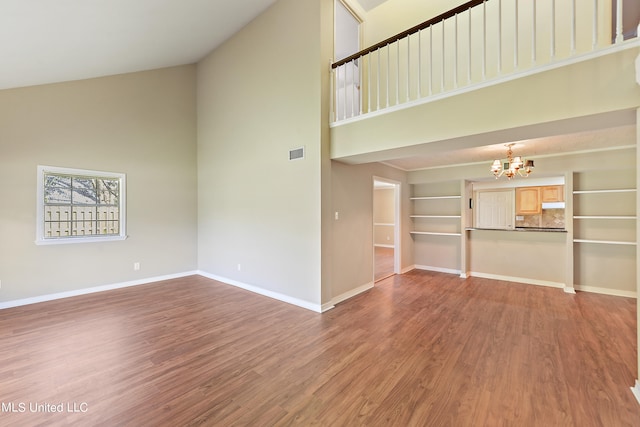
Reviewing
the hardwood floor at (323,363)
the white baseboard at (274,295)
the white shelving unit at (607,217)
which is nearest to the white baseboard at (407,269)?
the hardwood floor at (323,363)

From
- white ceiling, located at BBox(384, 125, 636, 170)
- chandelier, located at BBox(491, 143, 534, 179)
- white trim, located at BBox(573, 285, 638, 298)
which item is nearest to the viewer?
white ceiling, located at BBox(384, 125, 636, 170)

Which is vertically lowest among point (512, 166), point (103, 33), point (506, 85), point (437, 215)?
point (437, 215)

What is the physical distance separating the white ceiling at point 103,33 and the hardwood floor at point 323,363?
308 cm

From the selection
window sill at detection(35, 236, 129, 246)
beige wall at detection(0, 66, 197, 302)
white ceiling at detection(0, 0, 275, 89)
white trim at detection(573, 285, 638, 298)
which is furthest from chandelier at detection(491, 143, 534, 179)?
window sill at detection(35, 236, 129, 246)

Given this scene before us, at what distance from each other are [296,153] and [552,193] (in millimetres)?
6228

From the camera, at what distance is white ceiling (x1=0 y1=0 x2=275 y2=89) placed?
8.26ft

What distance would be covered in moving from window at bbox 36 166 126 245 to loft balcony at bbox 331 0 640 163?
4061mm

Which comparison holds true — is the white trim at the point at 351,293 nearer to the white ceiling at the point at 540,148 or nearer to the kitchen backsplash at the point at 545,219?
the white ceiling at the point at 540,148

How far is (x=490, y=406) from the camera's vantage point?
184cm

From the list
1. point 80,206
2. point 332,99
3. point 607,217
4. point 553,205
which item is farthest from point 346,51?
point 553,205

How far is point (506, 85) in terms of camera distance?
2.46 m

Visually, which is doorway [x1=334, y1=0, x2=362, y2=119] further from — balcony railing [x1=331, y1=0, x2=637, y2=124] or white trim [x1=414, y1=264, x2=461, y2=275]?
white trim [x1=414, y1=264, x2=461, y2=275]

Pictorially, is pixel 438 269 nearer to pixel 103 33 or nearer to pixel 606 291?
pixel 606 291

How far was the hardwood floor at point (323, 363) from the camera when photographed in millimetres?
1789
